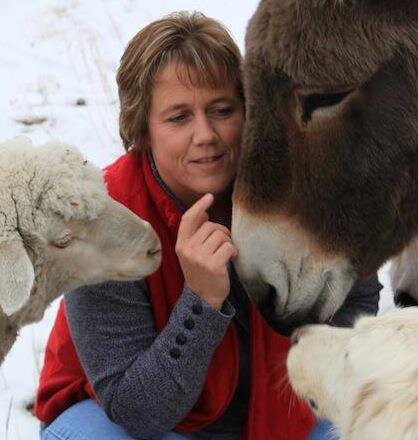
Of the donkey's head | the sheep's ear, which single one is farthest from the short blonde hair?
the sheep's ear

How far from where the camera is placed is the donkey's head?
111 inches

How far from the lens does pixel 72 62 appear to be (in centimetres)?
800

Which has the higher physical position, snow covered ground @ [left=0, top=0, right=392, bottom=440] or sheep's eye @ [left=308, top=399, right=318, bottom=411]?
sheep's eye @ [left=308, top=399, right=318, bottom=411]

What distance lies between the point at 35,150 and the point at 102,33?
226 inches

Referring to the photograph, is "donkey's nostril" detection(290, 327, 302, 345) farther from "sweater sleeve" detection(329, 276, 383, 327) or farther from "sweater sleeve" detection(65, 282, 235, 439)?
"sweater sleeve" detection(329, 276, 383, 327)

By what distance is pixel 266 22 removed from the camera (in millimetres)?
2928

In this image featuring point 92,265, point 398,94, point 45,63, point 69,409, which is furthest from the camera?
point 45,63

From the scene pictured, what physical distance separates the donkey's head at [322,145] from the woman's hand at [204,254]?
2.6 inches

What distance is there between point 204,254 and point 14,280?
659 mm

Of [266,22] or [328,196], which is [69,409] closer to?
[328,196]

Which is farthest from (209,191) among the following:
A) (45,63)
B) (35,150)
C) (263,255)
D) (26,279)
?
(45,63)

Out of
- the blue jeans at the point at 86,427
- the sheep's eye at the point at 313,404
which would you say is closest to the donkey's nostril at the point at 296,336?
the sheep's eye at the point at 313,404

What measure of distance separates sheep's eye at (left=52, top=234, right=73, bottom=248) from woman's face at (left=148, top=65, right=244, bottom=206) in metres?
0.48

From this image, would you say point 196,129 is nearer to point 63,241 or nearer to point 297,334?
point 63,241
